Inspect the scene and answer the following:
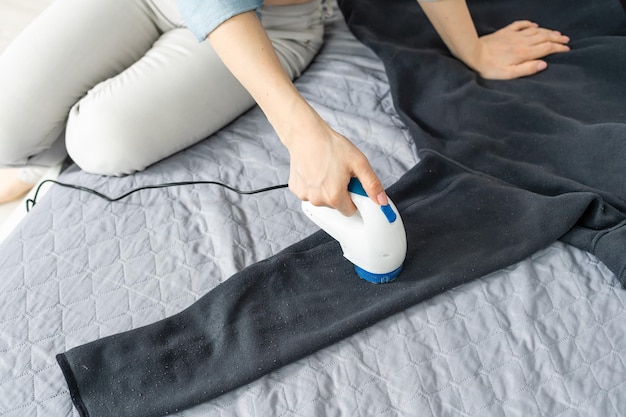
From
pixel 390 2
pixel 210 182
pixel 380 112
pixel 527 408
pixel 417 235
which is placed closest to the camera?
pixel 527 408

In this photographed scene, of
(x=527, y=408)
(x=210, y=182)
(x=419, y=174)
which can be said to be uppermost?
(x=210, y=182)

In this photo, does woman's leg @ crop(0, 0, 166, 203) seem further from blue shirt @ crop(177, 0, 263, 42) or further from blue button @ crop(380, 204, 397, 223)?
blue button @ crop(380, 204, 397, 223)

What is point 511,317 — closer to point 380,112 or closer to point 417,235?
point 417,235

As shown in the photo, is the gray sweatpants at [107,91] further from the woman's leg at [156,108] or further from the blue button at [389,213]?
the blue button at [389,213]

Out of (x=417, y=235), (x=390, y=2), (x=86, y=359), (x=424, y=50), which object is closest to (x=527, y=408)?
(x=417, y=235)

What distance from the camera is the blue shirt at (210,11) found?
73cm

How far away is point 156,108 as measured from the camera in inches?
36.2

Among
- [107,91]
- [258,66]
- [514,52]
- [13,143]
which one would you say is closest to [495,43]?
[514,52]

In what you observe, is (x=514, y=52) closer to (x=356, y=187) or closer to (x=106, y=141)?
(x=356, y=187)

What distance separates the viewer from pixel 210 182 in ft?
2.99

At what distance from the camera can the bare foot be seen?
1.10 m

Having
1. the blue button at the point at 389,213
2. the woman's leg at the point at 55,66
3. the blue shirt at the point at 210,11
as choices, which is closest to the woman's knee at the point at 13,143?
the woman's leg at the point at 55,66

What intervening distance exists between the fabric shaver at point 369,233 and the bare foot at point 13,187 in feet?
2.05

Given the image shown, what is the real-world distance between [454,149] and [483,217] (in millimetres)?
132
